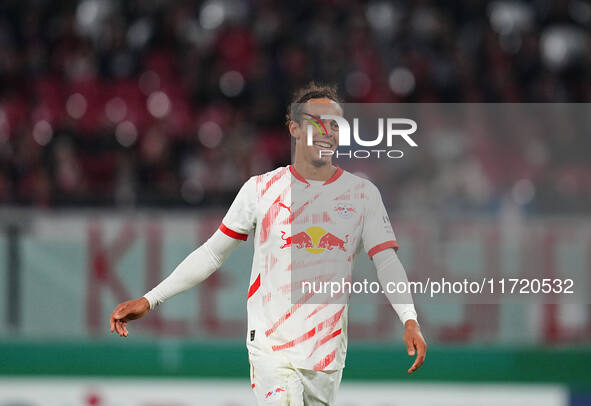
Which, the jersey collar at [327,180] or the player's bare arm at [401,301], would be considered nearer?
the player's bare arm at [401,301]

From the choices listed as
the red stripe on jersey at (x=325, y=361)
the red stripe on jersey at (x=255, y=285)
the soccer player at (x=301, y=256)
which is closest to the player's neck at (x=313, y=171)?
the soccer player at (x=301, y=256)

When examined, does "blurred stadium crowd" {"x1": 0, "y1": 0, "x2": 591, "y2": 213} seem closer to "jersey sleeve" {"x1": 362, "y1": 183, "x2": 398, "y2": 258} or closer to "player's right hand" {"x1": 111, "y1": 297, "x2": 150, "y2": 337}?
"player's right hand" {"x1": 111, "y1": 297, "x2": 150, "y2": 337}

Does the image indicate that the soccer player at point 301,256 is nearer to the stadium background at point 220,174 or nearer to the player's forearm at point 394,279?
the player's forearm at point 394,279

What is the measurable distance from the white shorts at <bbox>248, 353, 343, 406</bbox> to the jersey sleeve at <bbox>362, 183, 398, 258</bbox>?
1.83ft

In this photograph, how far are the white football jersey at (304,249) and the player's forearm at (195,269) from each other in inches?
2.6

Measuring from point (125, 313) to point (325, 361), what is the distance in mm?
871

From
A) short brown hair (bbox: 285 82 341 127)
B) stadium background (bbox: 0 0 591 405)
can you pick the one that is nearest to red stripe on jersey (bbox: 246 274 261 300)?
short brown hair (bbox: 285 82 341 127)

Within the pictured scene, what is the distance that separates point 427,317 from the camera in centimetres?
716

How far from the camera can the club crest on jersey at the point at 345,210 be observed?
153 inches

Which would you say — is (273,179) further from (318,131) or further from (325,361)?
(325,361)

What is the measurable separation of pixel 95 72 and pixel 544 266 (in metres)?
6.40

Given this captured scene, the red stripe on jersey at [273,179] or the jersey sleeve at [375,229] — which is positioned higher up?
the red stripe on jersey at [273,179]

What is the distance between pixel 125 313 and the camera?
3.87m

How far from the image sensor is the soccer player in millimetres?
3828
